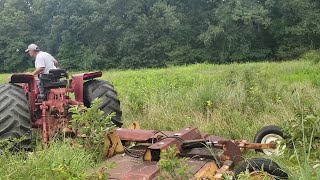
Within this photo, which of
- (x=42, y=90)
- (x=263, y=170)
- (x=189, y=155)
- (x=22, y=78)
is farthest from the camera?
(x=22, y=78)

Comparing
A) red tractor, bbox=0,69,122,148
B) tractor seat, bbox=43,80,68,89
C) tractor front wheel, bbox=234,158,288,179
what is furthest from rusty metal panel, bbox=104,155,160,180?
tractor seat, bbox=43,80,68,89

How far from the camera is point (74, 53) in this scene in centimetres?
4850

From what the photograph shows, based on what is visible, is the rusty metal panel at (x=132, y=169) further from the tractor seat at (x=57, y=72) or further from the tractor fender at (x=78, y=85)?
the tractor fender at (x=78, y=85)

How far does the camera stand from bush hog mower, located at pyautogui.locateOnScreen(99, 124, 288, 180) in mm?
3908

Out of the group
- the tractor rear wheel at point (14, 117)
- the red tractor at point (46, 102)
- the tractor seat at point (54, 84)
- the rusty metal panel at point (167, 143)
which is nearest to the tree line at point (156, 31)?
the red tractor at point (46, 102)

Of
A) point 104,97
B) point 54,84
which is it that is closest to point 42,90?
point 54,84

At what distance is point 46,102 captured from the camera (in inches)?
223

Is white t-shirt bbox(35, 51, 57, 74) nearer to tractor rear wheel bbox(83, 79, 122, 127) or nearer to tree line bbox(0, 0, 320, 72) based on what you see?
tractor rear wheel bbox(83, 79, 122, 127)

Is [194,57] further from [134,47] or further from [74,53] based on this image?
[74,53]

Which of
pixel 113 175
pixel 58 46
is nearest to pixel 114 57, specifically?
pixel 58 46

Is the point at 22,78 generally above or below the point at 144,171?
above

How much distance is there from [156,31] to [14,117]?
4162cm

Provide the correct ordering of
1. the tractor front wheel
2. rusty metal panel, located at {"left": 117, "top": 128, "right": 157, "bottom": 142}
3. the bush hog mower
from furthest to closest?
rusty metal panel, located at {"left": 117, "top": 128, "right": 157, "bottom": 142}
the bush hog mower
the tractor front wheel

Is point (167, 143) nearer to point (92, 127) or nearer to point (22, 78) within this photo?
point (92, 127)
